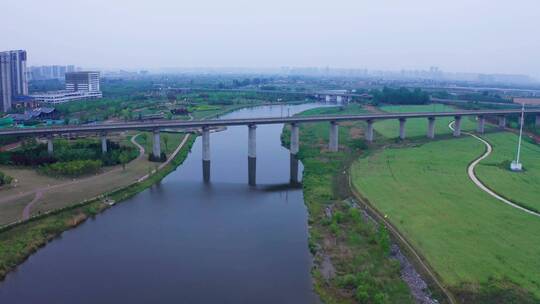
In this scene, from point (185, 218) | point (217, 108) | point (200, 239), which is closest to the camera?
point (200, 239)

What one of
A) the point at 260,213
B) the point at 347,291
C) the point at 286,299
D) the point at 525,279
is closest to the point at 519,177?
the point at 525,279

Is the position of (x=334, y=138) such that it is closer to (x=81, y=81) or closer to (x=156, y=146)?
(x=156, y=146)

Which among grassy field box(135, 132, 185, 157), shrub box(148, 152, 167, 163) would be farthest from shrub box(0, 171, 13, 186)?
grassy field box(135, 132, 185, 157)

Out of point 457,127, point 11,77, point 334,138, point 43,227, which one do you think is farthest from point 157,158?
point 11,77

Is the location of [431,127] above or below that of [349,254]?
above

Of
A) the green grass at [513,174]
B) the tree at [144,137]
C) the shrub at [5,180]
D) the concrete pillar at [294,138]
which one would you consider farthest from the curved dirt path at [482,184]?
the tree at [144,137]

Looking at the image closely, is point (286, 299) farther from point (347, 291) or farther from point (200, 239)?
point (200, 239)

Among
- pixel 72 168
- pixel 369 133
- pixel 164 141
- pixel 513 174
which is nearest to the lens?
pixel 72 168
